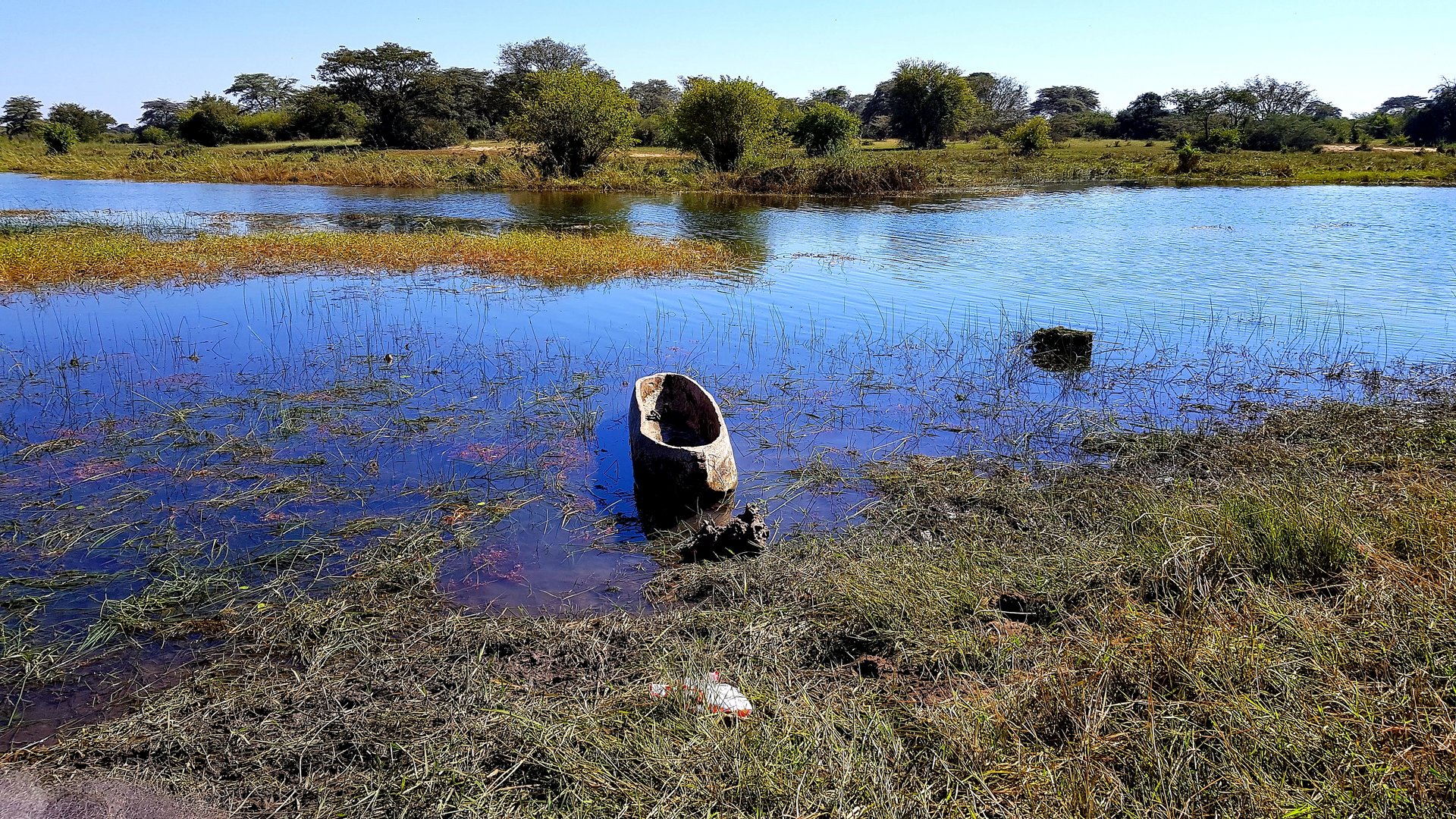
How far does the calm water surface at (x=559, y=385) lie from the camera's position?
6.47 meters

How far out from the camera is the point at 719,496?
7141 millimetres

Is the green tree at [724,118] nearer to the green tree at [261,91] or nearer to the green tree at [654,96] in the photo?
the green tree at [654,96]

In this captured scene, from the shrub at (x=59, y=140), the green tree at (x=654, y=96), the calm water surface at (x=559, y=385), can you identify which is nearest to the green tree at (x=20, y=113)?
the shrub at (x=59, y=140)

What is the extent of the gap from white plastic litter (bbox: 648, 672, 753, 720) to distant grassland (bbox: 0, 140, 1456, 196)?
130 feet

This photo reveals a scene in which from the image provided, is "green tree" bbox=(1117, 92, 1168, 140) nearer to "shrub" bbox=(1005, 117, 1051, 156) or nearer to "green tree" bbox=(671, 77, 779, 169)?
"shrub" bbox=(1005, 117, 1051, 156)

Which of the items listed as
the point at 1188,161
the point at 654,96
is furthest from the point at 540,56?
the point at 1188,161

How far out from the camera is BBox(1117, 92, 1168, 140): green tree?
242ft

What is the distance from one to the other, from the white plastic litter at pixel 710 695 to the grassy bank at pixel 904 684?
0.25 ft

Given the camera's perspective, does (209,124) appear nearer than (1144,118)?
Yes

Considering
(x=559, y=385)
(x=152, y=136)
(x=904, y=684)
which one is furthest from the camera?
(x=152, y=136)

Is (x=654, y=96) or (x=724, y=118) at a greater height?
(x=654, y=96)

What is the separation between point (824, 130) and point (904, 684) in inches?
2078

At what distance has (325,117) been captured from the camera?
2505 inches

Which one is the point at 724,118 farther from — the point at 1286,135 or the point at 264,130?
the point at 1286,135
